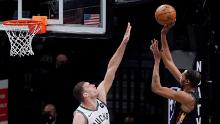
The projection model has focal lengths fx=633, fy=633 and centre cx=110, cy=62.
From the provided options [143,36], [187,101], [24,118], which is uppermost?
[143,36]

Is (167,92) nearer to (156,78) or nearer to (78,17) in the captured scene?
(156,78)

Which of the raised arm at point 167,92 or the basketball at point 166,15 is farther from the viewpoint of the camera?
the basketball at point 166,15

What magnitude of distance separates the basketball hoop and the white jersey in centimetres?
228

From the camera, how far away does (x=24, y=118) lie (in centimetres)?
1167

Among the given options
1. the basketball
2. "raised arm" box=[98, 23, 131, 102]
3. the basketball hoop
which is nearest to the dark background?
the basketball hoop

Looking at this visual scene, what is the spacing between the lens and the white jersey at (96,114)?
639cm

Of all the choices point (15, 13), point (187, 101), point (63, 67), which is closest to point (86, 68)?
point (63, 67)

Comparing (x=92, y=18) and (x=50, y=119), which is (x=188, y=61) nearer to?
(x=92, y=18)

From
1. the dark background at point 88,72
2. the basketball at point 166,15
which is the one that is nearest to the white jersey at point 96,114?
the basketball at point 166,15

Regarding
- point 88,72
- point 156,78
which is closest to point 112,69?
point 156,78

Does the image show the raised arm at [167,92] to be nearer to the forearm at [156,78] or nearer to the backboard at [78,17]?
the forearm at [156,78]

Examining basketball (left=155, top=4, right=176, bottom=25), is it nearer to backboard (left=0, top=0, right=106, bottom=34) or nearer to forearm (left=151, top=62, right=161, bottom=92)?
forearm (left=151, top=62, right=161, bottom=92)

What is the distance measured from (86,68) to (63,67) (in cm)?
47

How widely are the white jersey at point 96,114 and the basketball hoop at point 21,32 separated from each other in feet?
7.49
